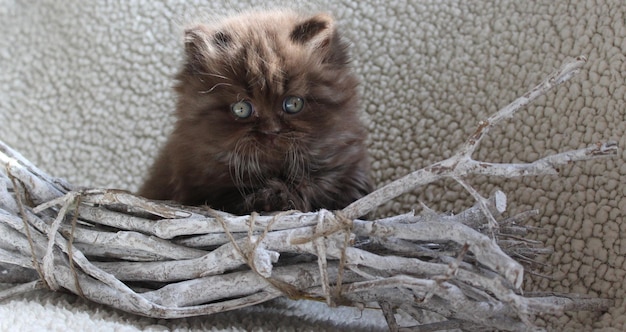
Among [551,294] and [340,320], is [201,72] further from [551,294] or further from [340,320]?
[551,294]

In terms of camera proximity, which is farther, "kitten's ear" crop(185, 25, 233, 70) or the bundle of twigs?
"kitten's ear" crop(185, 25, 233, 70)

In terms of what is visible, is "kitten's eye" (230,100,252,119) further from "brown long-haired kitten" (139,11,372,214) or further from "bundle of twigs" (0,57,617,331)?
"bundle of twigs" (0,57,617,331)

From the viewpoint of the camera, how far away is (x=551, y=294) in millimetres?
1284

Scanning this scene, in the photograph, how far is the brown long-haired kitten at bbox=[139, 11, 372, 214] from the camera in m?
1.36

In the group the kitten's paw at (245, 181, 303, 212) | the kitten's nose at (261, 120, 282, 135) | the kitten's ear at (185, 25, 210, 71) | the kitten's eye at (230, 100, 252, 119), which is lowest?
the kitten's paw at (245, 181, 303, 212)

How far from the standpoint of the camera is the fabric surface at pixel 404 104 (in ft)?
4.61

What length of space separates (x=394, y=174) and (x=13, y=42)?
3.89ft

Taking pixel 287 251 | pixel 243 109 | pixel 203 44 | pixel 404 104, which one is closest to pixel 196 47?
pixel 203 44

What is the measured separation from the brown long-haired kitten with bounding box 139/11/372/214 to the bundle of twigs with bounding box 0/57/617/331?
0.16 metres

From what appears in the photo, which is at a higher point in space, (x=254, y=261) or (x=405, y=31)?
(x=405, y=31)

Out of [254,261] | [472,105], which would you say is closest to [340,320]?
[254,261]

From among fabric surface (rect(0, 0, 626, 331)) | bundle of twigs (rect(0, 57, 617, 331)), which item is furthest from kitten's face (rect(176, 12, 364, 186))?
fabric surface (rect(0, 0, 626, 331))

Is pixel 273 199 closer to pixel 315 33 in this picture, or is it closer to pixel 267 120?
pixel 267 120

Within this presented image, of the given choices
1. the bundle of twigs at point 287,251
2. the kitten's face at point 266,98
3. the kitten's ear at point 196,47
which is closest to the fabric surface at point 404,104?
the bundle of twigs at point 287,251
